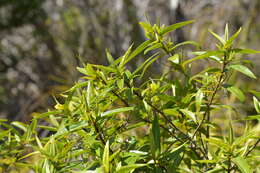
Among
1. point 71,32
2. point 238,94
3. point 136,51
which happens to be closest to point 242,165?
point 238,94

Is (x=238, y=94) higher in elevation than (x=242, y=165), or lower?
higher

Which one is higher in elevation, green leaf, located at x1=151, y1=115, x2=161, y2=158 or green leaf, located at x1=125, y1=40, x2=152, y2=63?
green leaf, located at x1=125, y1=40, x2=152, y2=63

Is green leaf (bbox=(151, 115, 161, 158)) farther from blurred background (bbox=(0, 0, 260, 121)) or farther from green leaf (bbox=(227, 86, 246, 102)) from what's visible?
blurred background (bbox=(0, 0, 260, 121))

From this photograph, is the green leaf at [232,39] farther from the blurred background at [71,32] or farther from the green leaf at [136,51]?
the blurred background at [71,32]

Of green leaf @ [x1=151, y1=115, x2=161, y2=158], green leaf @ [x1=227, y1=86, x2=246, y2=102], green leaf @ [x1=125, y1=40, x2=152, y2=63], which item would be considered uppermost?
green leaf @ [x1=125, y1=40, x2=152, y2=63]

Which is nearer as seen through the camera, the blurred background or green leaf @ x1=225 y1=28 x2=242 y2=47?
green leaf @ x1=225 y1=28 x2=242 y2=47

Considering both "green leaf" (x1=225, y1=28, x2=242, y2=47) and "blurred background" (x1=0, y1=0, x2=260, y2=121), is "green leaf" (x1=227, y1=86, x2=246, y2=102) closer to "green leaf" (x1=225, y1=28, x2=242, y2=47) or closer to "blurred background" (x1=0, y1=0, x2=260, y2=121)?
"green leaf" (x1=225, y1=28, x2=242, y2=47)

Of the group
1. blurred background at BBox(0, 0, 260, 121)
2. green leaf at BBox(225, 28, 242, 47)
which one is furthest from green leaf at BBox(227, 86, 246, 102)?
blurred background at BBox(0, 0, 260, 121)

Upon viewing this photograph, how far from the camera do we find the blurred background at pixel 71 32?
393 cm

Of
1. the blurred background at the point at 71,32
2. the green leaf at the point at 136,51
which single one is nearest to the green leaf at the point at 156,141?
the green leaf at the point at 136,51

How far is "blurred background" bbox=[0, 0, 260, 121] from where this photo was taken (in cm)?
393

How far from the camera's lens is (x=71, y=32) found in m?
4.75

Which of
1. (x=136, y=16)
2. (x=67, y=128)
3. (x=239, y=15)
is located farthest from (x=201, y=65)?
(x=67, y=128)

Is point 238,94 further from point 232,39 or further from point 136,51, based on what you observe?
point 136,51
